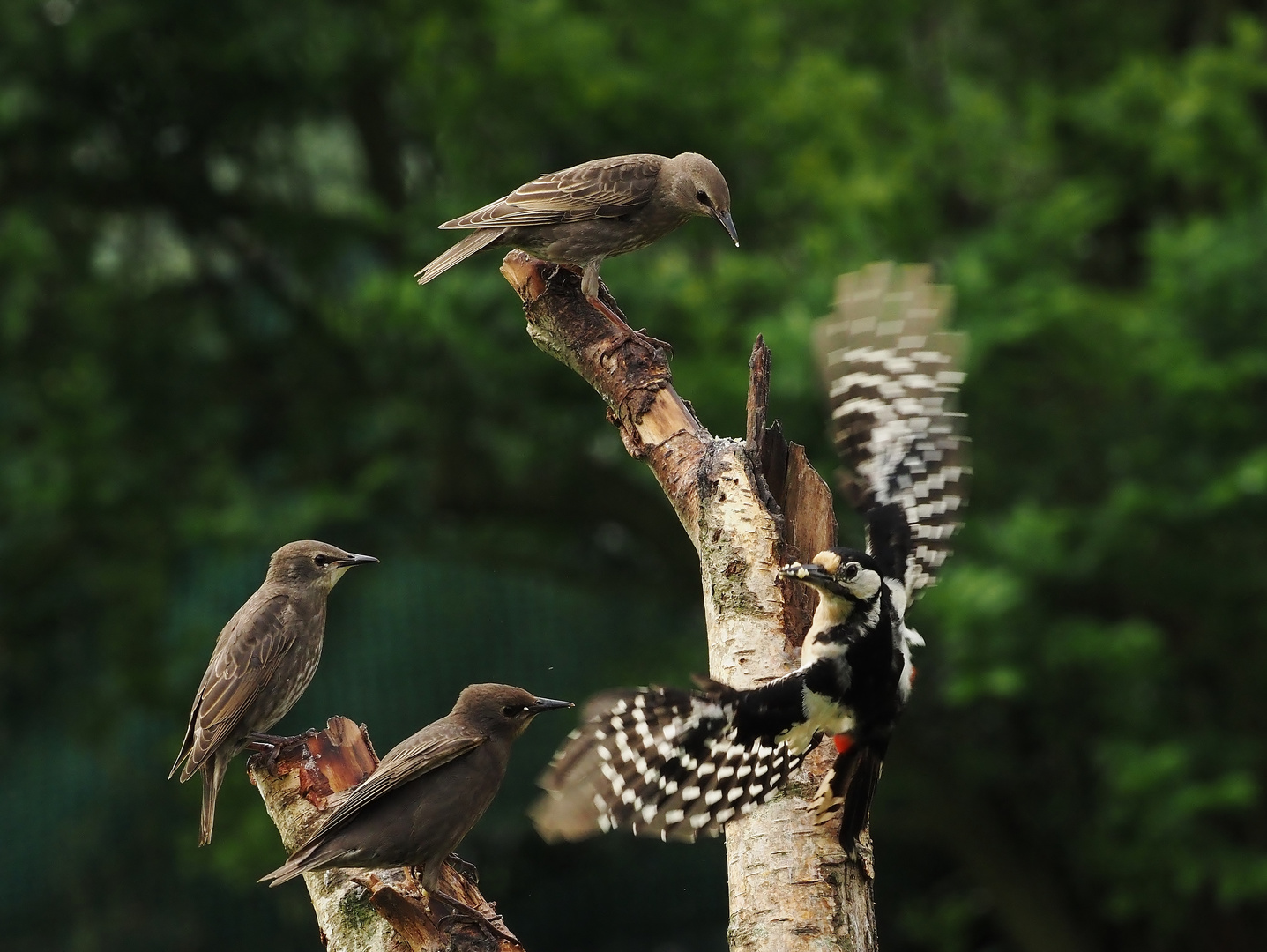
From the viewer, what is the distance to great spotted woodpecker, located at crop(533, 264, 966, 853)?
368 cm

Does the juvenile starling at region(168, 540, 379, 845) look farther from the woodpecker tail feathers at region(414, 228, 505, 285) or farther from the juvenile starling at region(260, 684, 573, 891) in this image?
the woodpecker tail feathers at region(414, 228, 505, 285)

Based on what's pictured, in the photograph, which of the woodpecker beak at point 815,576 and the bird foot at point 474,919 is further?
the bird foot at point 474,919

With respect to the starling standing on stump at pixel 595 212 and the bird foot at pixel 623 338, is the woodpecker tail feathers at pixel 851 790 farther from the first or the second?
the starling standing on stump at pixel 595 212

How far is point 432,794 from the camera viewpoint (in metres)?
4.44

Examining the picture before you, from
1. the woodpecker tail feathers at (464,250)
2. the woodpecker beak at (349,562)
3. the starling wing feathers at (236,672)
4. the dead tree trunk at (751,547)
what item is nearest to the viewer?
the dead tree trunk at (751,547)

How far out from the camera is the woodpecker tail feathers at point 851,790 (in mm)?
3838

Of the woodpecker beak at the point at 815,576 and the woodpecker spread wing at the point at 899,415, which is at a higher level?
the woodpecker spread wing at the point at 899,415

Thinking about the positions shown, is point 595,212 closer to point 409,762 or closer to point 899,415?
point 899,415

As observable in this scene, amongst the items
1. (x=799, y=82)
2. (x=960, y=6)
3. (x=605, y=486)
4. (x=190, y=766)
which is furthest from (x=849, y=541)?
(x=190, y=766)

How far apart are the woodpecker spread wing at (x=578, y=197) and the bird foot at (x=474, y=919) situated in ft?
8.16

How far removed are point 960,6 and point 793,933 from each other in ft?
28.7

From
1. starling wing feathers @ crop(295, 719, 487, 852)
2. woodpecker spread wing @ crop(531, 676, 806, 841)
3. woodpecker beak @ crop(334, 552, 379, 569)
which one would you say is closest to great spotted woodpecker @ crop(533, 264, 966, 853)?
woodpecker spread wing @ crop(531, 676, 806, 841)

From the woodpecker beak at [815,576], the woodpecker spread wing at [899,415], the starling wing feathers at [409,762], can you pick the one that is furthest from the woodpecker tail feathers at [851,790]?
the starling wing feathers at [409,762]

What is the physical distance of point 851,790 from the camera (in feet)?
12.7
